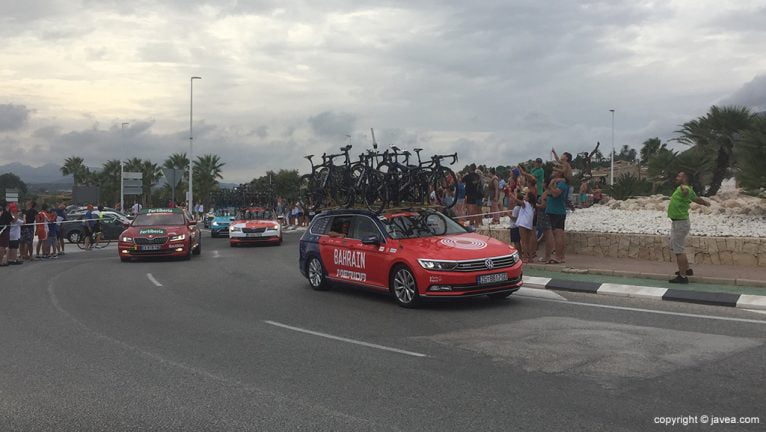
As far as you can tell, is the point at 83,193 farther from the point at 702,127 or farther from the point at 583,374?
the point at 583,374

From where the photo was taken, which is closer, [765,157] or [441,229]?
[441,229]

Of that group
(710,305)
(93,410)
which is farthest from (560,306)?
(93,410)

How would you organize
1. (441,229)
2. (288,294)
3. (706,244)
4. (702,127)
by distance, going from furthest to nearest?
(702,127), (706,244), (288,294), (441,229)

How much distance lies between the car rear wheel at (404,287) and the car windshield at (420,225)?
2.35ft

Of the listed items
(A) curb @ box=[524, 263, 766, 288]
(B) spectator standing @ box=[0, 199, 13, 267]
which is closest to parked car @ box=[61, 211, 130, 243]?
(B) spectator standing @ box=[0, 199, 13, 267]

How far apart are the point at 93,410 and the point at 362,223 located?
6635mm

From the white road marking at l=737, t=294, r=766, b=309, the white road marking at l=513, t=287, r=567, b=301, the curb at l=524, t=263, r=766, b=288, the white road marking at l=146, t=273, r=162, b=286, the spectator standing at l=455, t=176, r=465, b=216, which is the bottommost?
the white road marking at l=146, t=273, r=162, b=286

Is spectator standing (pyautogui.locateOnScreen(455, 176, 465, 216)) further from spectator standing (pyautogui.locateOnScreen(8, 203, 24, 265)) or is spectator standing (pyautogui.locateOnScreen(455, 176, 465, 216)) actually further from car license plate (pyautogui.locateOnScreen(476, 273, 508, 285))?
spectator standing (pyautogui.locateOnScreen(8, 203, 24, 265))

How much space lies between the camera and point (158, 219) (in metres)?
20.4

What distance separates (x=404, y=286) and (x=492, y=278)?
52.7 inches

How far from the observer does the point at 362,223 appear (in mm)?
11555

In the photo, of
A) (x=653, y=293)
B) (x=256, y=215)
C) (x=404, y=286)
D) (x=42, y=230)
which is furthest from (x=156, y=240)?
(x=653, y=293)

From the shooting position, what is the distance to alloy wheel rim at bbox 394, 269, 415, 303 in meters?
9.98
